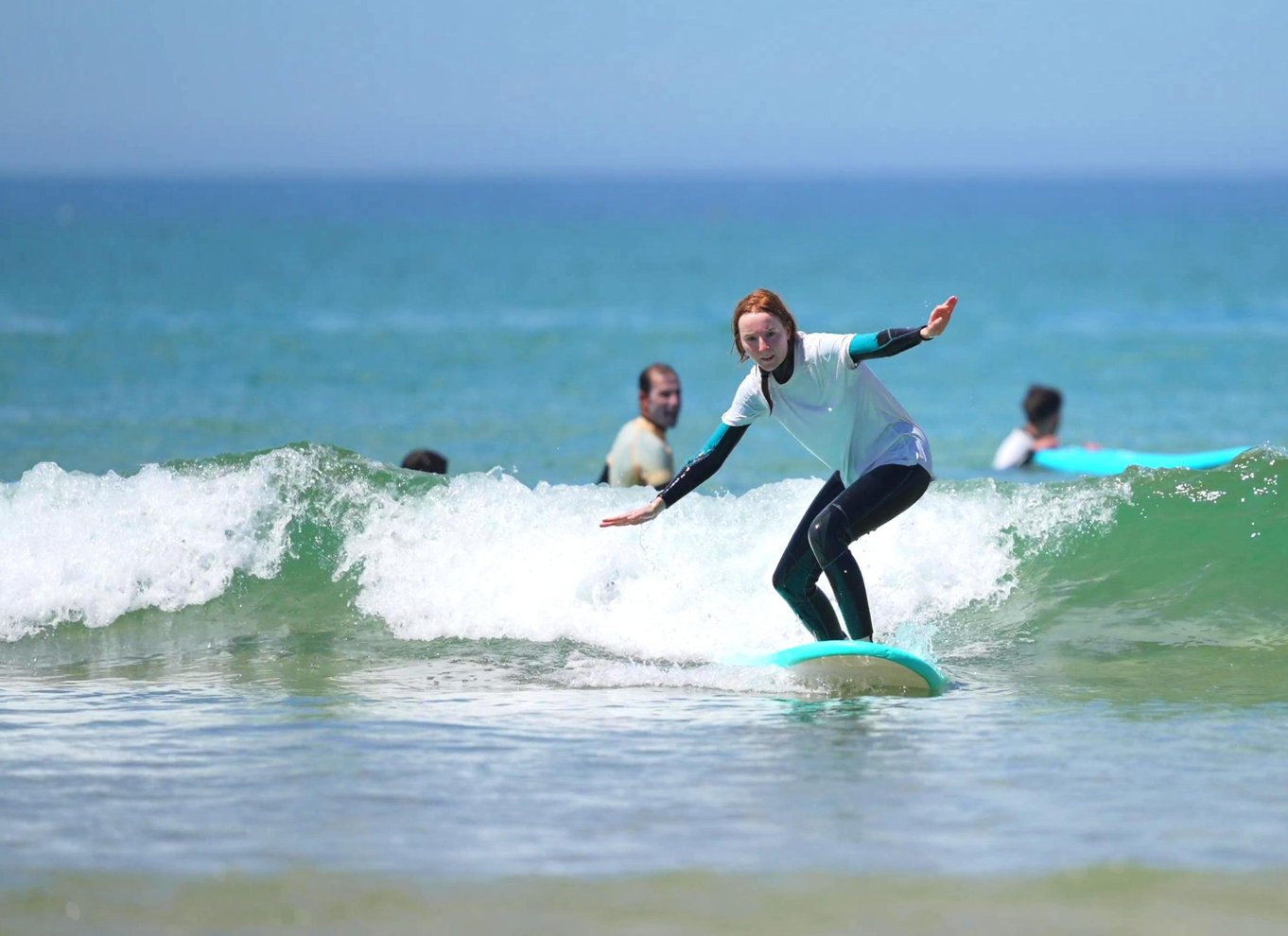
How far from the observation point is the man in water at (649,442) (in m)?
10.6

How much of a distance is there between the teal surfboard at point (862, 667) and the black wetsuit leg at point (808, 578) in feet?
0.32

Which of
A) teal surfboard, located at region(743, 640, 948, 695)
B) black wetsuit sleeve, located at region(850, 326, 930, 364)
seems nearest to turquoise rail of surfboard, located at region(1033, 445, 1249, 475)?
teal surfboard, located at region(743, 640, 948, 695)

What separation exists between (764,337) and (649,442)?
4046 mm

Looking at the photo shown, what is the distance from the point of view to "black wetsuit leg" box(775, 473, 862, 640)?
735cm

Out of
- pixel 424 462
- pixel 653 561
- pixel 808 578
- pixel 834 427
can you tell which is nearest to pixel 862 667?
pixel 808 578

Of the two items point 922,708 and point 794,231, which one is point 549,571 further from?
point 794,231

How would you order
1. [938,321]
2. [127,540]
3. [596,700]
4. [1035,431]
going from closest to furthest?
1. [938,321]
2. [596,700]
3. [127,540]
4. [1035,431]

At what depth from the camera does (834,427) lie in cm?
711

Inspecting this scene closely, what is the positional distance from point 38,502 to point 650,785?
21.0 feet

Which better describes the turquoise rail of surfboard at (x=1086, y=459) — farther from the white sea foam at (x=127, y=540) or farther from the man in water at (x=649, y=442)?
the white sea foam at (x=127, y=540)

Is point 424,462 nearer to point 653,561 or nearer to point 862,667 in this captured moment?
point 653,561

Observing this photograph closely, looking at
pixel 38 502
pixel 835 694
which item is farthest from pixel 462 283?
pixel 835 694

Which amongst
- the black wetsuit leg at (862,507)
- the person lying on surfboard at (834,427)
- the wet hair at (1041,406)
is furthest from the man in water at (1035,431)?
the black wetsuit leg at (862,507)

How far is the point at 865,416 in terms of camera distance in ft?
23.3
